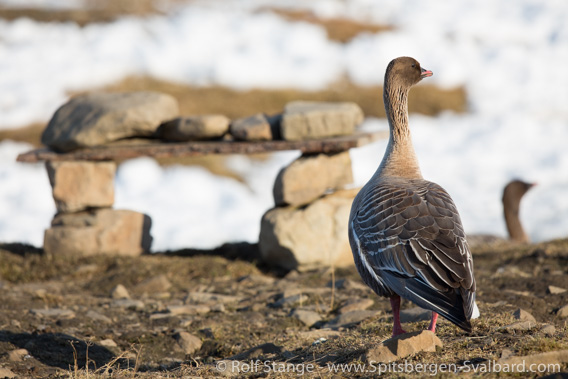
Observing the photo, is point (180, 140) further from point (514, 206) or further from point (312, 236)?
point (514, 206)

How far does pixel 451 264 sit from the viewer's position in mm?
4480

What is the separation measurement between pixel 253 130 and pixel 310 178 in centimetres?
121

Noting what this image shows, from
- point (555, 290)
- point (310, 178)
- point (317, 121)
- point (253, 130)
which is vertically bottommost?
point (555, 290)

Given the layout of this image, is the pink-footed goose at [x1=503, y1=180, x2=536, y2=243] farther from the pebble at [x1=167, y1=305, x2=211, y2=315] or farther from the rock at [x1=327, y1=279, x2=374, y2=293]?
the pebble at [x1=167, y1=305, x2=211, y2=315]

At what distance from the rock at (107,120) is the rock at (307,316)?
16.3 feet

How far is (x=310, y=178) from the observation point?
10.5m

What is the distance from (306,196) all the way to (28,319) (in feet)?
15.6

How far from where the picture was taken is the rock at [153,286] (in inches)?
355

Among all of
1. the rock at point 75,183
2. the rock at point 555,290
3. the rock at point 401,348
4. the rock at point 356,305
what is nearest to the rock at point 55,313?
the rock at point 356,305

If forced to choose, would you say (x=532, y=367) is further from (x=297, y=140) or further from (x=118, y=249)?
(x=118, y=249)

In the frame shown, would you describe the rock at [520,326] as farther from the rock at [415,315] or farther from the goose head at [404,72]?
the goose head at [404,72]

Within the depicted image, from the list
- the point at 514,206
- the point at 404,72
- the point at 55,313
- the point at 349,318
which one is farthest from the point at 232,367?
the point at 514,206

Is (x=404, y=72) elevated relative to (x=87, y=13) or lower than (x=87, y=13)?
lower

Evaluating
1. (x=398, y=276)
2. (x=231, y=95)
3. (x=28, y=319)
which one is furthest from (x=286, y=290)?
(x=231, y=95)
